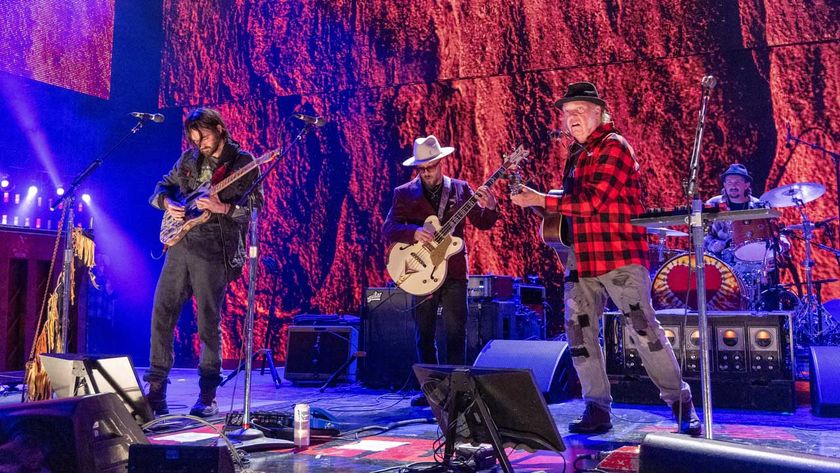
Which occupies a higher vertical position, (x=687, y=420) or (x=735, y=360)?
(x=735, y=360)

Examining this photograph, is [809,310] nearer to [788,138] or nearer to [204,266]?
[788,138]

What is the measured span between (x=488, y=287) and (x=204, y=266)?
3009 millimetres

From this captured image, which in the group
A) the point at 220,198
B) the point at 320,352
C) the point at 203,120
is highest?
the point at 203,120

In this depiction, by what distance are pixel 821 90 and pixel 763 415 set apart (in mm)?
3894

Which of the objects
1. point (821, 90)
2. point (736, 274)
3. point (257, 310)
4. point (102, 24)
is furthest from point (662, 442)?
point (102, 24)

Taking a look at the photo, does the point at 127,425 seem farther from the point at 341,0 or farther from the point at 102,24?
the point at 102,24

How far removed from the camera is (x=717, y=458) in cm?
195

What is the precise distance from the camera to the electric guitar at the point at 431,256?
584cm

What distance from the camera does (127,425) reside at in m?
2.93

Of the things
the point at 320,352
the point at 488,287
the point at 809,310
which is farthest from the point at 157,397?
the point at 809,310

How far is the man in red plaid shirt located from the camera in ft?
13.8

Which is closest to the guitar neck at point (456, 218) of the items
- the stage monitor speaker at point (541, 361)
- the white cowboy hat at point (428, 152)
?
the white cowboy hat at point (428, 152)

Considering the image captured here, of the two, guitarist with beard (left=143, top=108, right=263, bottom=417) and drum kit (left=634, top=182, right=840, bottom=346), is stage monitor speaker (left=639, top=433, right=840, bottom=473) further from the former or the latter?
drum kit (left=634, top=182, right=840, bottom=346)

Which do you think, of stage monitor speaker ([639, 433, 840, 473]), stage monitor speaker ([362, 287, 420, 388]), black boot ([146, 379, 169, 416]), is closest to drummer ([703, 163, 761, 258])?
stage monitor speaker ([362, 287, 420, 388])
